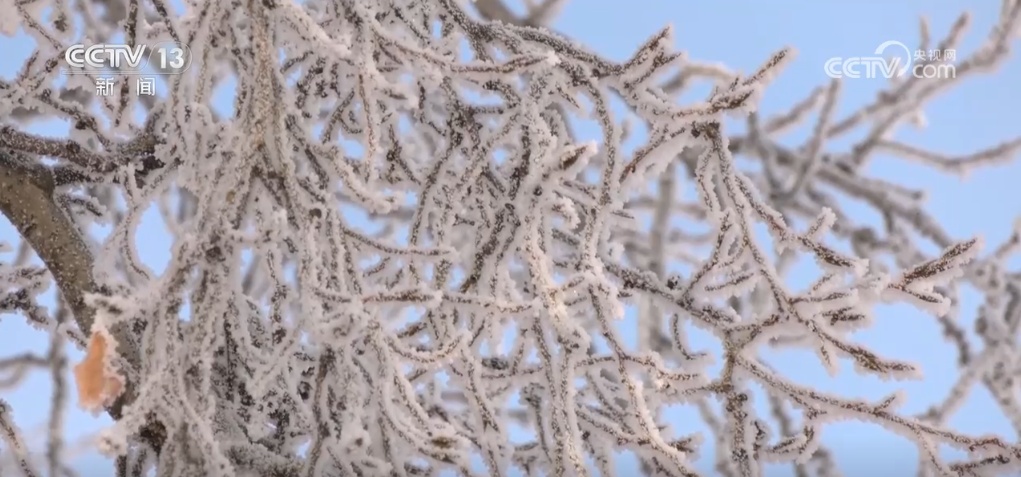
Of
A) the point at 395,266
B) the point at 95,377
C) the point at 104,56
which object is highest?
the point at 104,56

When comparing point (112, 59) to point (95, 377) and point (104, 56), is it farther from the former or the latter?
point (95, 377)

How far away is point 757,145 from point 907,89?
31.4 inches

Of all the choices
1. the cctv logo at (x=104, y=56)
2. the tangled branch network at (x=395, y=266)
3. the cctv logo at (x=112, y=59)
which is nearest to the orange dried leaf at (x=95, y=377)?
the tangled branch network at (x=395, y=266)

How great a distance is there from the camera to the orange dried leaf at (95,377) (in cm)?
104

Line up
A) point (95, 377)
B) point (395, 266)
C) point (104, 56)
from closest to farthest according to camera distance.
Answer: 1. point (95, 377)
2. point (395, 266)
3. point (104, 56)

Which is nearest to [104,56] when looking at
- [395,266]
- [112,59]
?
[112,59]

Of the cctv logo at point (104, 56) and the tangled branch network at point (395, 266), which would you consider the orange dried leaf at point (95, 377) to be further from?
the cctv logo at point (104, 56)

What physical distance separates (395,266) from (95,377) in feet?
2.02

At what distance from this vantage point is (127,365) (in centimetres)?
118

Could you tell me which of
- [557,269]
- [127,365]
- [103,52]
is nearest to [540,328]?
[557,269]

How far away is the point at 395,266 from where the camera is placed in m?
1.58

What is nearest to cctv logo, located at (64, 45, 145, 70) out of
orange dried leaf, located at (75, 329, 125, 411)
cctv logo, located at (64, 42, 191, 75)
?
cctv logo, located at (64, 42, 191, 75)

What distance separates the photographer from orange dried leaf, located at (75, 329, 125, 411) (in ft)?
3.43

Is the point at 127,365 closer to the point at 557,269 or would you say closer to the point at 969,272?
the point at 557,269
